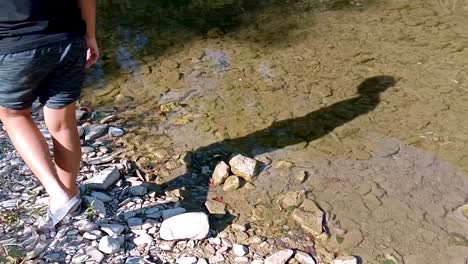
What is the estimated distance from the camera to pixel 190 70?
4879mm

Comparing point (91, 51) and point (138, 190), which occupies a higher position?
point (91, 51)

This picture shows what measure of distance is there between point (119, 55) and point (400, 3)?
10.1 feet

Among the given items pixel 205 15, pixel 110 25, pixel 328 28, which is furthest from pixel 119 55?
pixel 328 28

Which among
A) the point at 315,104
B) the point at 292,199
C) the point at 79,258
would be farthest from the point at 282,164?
the point at 79,258

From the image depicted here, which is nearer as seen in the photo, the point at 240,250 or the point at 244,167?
the point at 240,250

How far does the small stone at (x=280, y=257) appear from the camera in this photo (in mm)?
2873

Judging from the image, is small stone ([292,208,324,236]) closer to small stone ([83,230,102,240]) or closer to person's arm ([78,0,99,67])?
small stone ([83,230,102,240])

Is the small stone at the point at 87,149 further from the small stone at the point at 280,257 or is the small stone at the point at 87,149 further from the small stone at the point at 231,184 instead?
the small stone at the point at 280,257

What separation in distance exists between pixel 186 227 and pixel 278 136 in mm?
1237

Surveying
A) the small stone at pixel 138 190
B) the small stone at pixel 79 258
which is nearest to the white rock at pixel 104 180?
the small stone at pixel 138 190

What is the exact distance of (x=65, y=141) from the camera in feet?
8.73

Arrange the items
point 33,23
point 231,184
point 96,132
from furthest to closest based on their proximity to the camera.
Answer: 1. point 96,132
2. point 231,184
3. point 33,23

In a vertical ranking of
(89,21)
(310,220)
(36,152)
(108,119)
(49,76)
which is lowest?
(108,119)

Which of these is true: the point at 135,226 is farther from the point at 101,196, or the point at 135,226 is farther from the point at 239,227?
the point at 239,227
